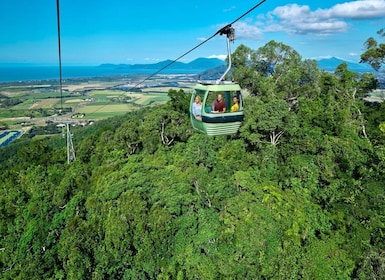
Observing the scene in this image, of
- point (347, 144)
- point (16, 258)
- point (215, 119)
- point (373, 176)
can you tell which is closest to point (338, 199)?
A: point (373, 176)

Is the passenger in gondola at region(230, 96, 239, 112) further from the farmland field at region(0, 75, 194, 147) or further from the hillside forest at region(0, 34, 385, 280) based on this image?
the farmland field at region(0, 75, 194, 147)

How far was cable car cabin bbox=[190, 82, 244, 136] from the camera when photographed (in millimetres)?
9440

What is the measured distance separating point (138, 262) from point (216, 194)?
549 centimetres

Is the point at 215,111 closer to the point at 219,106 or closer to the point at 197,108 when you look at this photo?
the point at 219,106

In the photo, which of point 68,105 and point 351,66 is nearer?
point 351,66

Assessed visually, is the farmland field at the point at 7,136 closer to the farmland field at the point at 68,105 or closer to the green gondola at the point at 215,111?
the farmland field at the point at 68,105

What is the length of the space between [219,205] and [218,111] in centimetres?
1036

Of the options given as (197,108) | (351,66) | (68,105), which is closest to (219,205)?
(197,108)

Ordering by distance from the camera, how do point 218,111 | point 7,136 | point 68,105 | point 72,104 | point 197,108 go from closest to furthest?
point 218,111 → point 197,108 → point 7,136 → point 68,105 → point 72,104

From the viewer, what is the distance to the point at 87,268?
55.6 feet

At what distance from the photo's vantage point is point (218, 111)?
9.84 m

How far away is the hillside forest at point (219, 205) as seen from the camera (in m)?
15.6

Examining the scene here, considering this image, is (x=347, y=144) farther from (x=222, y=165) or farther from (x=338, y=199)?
(x=222, y=165)

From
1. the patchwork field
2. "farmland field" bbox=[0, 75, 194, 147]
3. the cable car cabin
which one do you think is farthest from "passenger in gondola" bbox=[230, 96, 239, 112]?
the patchwork field
